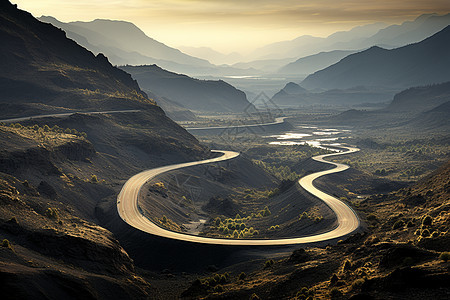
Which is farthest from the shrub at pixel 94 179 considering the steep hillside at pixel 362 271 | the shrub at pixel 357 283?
the shrub at pixel 357 283

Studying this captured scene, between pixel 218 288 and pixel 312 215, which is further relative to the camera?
pixel 312 215

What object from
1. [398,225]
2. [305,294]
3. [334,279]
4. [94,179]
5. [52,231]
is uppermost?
[398,225]

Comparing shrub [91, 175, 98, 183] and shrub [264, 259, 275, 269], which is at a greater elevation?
shrub [264, 259, 275, 269]

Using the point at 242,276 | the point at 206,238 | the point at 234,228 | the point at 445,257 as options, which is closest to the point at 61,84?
the point at 234,228

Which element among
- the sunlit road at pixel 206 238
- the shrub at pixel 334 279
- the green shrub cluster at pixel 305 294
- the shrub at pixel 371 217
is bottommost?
the sunlit road at pixel 206 238

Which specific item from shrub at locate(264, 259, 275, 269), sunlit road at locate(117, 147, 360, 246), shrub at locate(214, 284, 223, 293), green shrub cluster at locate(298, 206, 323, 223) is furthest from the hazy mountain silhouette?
shrub at locate(214, 284, 223, 293)

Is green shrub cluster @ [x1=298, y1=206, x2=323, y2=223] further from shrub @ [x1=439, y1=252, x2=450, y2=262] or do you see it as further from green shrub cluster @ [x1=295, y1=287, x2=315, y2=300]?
shrub @ [x1=439, y1=252, x2=450, y2=262]

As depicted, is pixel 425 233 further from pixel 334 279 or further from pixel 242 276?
pixel 242 276

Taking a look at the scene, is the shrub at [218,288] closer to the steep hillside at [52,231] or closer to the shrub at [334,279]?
the steep hillside at [52,231]

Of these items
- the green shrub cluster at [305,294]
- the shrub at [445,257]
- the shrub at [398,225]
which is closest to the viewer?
the shrub at [445,257]

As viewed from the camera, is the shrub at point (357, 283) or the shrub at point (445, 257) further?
the shrub at point (357, 283)

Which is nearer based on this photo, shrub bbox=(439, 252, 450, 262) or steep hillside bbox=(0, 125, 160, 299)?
shrub bbox=(439, 252, 450, 262)

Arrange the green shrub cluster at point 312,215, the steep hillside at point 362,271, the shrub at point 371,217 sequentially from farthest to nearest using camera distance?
the green shrub cluster at point 312,215, the shrub at point 371,217, the steep hillside at point 362,271

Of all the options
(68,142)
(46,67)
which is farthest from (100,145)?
(46,67)
